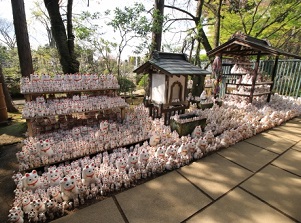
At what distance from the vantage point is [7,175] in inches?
111

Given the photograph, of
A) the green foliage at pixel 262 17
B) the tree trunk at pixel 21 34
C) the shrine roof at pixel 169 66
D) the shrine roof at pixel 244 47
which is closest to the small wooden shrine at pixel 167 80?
the shrine roof at pixel 169 66

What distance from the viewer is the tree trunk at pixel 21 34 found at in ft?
16.8

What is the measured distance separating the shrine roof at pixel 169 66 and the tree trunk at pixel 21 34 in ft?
12.5

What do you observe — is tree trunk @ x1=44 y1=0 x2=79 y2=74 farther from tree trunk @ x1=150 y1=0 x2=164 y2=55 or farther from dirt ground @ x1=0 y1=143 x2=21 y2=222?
tree trunk @ x1=150 y1=0 x2=164 y2=55

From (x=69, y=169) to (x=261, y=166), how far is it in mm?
3523

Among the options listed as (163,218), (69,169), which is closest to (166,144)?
(163,218)

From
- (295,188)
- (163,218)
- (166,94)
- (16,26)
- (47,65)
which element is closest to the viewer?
(163,218)

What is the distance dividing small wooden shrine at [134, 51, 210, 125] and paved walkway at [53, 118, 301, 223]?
66.6 inches

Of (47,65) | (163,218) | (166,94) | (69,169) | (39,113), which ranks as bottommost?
(163,218)

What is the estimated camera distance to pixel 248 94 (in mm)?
6570

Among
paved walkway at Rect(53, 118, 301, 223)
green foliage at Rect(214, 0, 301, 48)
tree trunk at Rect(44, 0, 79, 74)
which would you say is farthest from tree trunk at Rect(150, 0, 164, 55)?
green foliage at Rect(214, 0, 301, 48)

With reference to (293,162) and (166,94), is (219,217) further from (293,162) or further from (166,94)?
(166,94)

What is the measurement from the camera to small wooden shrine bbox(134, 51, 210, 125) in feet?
13.4

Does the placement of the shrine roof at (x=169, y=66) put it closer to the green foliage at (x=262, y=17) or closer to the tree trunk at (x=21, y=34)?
the tree trunk at (x=21, y=34)
